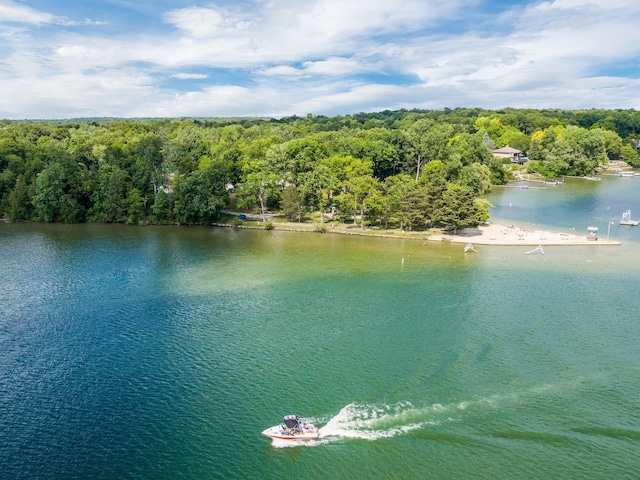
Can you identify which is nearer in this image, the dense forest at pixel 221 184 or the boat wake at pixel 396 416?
the boat wake at pixel 396 416

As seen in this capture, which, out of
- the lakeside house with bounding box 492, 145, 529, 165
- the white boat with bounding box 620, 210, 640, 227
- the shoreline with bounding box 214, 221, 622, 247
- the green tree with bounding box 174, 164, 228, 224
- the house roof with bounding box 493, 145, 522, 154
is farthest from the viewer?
the house roof with bounding box 493, 145, 522, 154

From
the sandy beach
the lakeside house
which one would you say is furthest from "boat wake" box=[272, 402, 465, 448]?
the lakeside house

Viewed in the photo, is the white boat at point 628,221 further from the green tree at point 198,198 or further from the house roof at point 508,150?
the house roof at point 508,150

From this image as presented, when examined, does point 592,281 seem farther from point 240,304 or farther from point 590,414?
point 240,304

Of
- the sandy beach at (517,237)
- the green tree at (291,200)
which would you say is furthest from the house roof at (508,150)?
the green tree at (291,200)

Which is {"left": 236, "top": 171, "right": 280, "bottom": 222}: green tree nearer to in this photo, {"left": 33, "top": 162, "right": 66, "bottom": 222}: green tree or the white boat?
{"left": 33, "top": 162, "right": 66, "bottom": 222}: green tree

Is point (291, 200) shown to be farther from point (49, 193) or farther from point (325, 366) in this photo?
point (325, 366)
